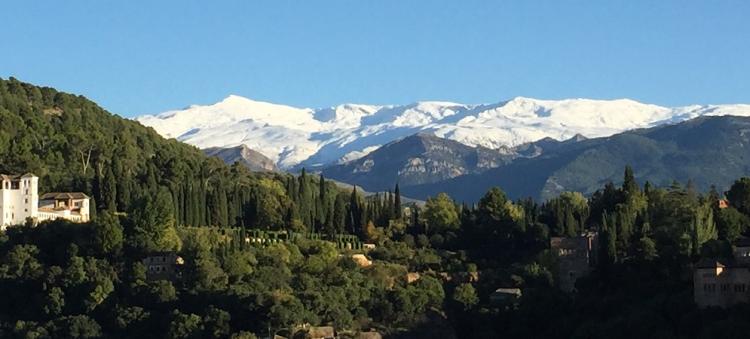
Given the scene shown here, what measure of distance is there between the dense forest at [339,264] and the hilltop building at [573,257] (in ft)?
1.95

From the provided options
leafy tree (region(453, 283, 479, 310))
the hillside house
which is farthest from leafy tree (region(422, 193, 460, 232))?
the hillside house

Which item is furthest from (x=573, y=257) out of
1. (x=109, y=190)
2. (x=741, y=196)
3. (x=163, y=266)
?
(x=109, y=190)

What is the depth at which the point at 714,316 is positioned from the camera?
66.9 metres

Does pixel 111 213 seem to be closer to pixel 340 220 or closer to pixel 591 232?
pixel 340 220

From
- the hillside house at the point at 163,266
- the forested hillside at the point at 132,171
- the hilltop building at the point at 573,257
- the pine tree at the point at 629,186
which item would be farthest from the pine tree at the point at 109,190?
the pine tree at the point at 629,186

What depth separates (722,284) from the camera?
67625 mm

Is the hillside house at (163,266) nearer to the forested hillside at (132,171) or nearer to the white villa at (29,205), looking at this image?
the forested hillside at (132,171)

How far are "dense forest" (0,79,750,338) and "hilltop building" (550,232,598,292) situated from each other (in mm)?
594

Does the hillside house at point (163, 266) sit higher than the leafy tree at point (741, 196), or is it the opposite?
the leafy tree at point (741, 196)

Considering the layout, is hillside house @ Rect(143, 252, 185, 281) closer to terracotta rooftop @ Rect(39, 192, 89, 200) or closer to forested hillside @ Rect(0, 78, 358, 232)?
forested hillside @ Rect(0, 78, 358, 232)

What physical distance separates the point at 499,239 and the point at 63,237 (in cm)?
2361

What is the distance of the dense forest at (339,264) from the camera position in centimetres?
7125

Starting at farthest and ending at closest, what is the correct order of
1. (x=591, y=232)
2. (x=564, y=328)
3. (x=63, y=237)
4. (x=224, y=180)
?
(x=224, y=180)
(x=591, y=232)
(x=63, y=237)
(x=564, y=328)

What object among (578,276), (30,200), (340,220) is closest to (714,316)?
(578,276)
